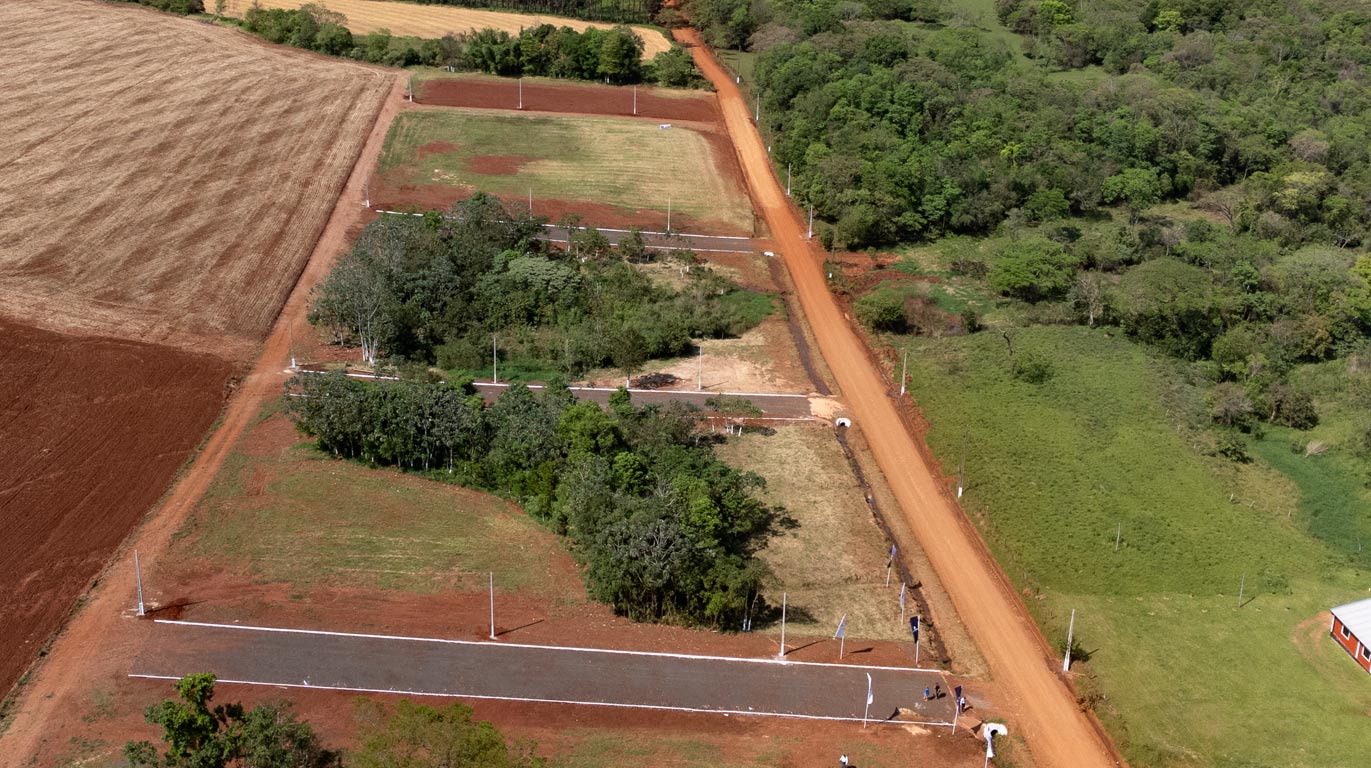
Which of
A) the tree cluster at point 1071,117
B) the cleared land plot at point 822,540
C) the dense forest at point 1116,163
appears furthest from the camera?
the tree cluster at point 1071,117

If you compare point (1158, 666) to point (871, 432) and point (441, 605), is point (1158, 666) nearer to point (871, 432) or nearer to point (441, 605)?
point (871, 432)

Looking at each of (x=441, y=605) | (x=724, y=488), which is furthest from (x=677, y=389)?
(x=441, y=605)

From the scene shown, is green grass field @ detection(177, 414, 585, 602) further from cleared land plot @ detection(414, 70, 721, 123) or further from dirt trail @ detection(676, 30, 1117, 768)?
cleared land plot @ detection(414, 70, 721, 123)

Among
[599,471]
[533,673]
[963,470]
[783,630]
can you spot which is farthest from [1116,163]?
[533,673]

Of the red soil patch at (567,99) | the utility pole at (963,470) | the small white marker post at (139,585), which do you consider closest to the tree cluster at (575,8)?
the red soil patch at (567,99)

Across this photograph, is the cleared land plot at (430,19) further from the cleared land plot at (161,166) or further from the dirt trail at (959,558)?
the dirt trail at (959,558)

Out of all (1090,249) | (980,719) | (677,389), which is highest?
(1090,249)
